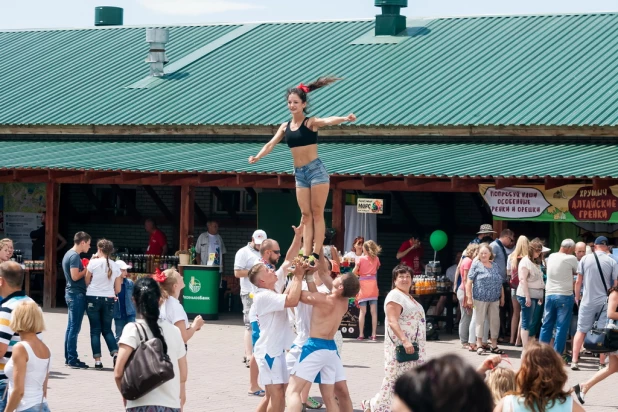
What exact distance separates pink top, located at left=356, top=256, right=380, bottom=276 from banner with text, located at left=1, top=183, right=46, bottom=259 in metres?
8.55

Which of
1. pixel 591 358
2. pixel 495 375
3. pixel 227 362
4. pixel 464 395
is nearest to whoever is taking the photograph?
pixel 464 395

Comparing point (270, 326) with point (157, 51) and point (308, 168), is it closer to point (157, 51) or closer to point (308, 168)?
point (308, 168)

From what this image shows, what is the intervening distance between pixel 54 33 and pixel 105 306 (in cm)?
1896

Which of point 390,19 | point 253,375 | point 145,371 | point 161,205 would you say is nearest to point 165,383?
point 145,371

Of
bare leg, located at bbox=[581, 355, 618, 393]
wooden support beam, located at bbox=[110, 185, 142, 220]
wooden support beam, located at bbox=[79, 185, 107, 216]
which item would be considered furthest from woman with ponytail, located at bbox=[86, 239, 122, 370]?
wooden support beam, located at bbox=[79, 185, 107, 216]

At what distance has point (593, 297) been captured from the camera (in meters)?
13.8

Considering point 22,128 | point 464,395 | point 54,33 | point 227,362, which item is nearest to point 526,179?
point 227,362

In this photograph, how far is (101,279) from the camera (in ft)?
45.1

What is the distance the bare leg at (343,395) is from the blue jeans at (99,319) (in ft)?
15.8

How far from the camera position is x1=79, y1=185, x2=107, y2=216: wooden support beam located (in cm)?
2527

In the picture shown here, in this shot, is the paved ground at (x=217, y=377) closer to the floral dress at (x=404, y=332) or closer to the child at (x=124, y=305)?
the floral dress at (x=404, y=332)

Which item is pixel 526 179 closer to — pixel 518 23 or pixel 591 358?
pixel 591 358

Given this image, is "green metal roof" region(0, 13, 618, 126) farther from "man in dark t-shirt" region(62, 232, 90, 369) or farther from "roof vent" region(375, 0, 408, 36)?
"man in dark t-shirt" region(62, 232, 90, 369)

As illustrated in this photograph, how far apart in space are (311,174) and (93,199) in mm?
16349
